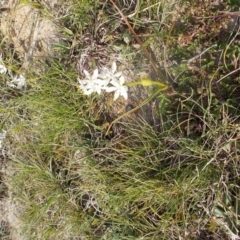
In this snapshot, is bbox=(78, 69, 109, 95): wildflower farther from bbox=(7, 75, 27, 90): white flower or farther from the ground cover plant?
bbox=(7, 75, 27, 90): white flower

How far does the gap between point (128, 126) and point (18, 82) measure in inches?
23.3

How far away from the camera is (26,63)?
88.6 inches

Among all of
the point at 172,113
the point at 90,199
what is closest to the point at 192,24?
the point at 172,113

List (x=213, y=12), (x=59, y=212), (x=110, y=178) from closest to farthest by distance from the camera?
(x=213, y=12) → (x=110, y=178) → (x=59, y=212)

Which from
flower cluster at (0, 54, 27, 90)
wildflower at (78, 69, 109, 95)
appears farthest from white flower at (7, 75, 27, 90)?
wildflower at (78, 69, 109, 95)

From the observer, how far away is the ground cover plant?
1943 millimetres

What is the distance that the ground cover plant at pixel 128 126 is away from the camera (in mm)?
1943

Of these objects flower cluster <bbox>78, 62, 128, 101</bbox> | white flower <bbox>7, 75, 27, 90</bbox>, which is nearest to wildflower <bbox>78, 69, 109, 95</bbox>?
flower cluster <bbox>78, 62, 128, 101</bbox>

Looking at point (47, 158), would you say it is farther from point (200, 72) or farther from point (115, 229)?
point (200, 72)

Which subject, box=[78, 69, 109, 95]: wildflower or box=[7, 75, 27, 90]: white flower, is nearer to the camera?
box=[78, 69, 109, 95]: wildflower

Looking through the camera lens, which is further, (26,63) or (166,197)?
(26,63)

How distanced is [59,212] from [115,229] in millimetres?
307

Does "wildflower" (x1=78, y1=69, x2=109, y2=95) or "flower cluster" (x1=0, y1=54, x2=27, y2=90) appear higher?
"wildflower" (x1=78, y1=69, x2=109, y2=95)

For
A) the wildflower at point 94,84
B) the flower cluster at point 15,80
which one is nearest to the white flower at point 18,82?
the flower cluster at point 15,80
